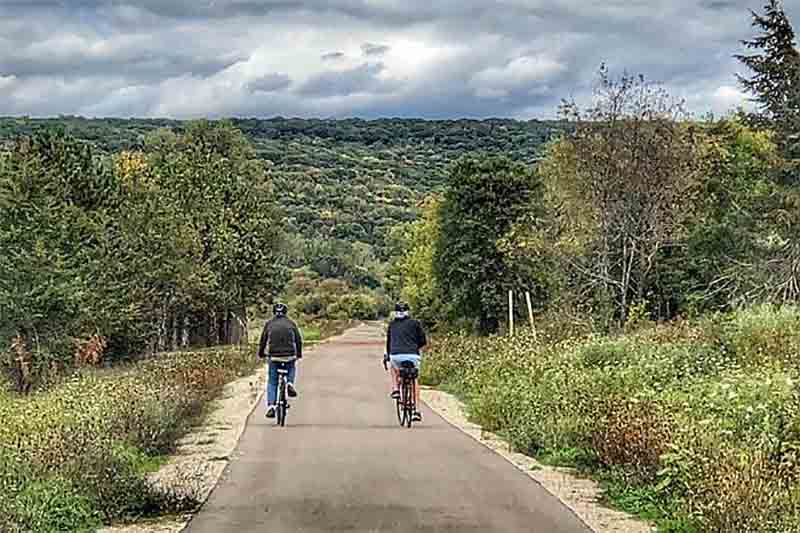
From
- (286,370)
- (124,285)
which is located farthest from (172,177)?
(286,370)

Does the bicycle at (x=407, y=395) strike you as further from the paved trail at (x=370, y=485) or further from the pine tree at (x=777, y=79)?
the pine tree at (x=777, y=79)

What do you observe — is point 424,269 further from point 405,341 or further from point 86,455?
point 86,455

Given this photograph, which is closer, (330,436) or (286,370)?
(330,436)

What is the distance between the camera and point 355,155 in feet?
597

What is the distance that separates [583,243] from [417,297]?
3563cm

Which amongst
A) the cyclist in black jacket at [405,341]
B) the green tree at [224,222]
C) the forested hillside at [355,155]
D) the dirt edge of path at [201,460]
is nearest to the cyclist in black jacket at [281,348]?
the dirt edge of path at [201,460]

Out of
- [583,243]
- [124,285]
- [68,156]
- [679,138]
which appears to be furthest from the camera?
[68,156]

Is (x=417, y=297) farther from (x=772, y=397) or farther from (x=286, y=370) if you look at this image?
(x=772, y=397)

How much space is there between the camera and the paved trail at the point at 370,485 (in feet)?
35.4

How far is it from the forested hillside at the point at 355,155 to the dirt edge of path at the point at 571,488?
104m

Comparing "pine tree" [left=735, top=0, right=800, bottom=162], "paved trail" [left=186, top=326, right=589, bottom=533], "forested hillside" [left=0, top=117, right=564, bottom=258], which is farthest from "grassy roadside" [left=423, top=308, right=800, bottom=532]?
"forested hillside" [left=0, top=117, right=564, bottom=258]

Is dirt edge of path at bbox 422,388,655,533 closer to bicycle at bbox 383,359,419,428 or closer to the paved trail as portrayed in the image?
the paved trail

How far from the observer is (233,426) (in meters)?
20.1

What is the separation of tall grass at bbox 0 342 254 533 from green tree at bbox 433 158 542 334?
130ft
